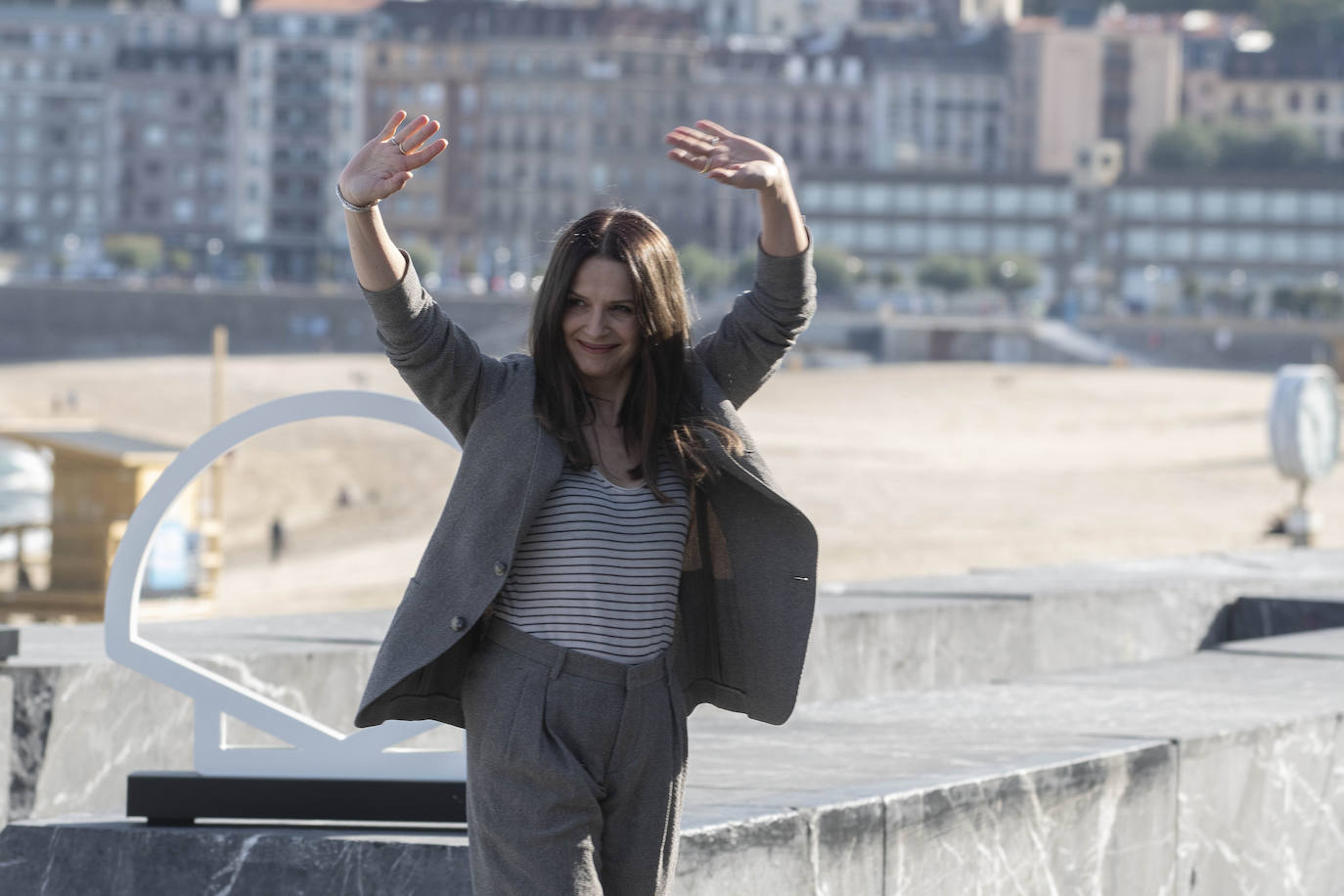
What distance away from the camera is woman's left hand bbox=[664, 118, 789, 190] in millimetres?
2791

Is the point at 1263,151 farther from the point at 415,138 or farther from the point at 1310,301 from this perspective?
the point at 415,138

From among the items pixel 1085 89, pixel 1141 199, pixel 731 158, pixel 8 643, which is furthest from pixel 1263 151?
pixel 731 158

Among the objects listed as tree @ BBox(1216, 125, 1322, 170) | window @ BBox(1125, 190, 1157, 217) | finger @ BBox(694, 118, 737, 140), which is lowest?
window @ BBox(1125, 190, 1157, 217)

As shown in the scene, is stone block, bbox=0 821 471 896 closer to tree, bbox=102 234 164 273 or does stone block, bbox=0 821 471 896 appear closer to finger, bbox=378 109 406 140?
finger, bbox=378 109 406 140

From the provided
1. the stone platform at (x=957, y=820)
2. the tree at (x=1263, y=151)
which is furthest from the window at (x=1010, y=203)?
the stone platform at (x=957, y=820)

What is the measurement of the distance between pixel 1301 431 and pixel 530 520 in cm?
1028

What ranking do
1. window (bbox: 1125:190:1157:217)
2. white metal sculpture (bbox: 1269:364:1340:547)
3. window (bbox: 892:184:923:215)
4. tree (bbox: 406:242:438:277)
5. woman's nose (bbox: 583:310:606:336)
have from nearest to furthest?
woman's nose (bbox: 583:310:606:336) → white metal sculpture (bbox: 1269:364:1340:547) → tree (bbox: 406:242:438:277) → window (bbox: 1125:190:1157:217) → window (bbox: 892:184:923:215)

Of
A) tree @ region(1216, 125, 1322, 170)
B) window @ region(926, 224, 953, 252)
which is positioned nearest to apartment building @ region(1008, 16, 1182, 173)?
tree @ region(1216, 125, 1322, 170)

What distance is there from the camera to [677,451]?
8.98ft

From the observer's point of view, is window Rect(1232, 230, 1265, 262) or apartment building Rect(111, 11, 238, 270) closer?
window Rect(1232, 230, 1265, 262)

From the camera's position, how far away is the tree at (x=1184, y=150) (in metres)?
97.2

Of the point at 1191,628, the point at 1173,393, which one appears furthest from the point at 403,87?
the point at 1191,628

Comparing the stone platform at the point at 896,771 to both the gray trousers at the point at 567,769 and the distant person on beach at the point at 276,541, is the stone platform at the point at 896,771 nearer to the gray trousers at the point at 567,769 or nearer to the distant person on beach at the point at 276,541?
the gray trousers at the point at 567,769

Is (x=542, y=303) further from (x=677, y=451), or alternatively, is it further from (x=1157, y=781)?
(x=1157, y=781)
